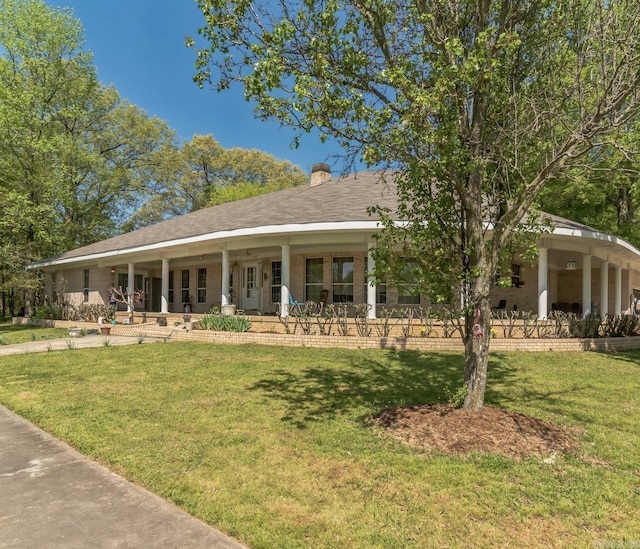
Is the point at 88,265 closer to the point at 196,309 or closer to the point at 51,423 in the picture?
the point at 196,309

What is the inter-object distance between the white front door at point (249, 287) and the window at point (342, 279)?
13.1ft

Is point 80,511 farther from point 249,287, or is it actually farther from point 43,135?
point 43,135

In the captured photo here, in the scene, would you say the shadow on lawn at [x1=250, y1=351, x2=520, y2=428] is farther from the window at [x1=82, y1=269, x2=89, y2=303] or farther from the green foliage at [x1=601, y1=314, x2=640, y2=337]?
the window at [x1=82, y1=269, x2=89, y2=303]

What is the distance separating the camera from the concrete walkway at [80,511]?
112 inches

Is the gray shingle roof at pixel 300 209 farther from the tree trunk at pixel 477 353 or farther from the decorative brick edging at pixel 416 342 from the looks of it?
the tree trunk at pixel 477 353

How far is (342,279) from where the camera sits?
15.8 metres

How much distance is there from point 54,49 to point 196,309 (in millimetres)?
18074

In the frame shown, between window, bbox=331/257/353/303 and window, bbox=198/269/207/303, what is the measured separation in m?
7.51

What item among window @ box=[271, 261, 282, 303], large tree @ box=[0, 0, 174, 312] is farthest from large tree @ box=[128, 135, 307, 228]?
window @ box=[271, 261, 282, 303]

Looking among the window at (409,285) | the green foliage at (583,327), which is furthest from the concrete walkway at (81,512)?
the green foliage at (583,327)

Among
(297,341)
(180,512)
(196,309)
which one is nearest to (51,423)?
(180,512)

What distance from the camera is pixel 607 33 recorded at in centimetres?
449

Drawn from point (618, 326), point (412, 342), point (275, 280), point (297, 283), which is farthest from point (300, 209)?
point (618, 326)

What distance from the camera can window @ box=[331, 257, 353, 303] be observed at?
15.6m
